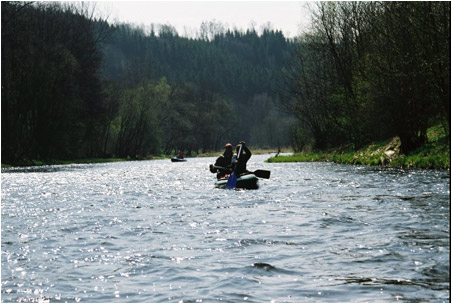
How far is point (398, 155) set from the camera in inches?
1219

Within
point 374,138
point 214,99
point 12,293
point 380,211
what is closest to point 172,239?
point 12,293

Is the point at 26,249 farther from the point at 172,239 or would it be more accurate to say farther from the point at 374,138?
the point at 374,138

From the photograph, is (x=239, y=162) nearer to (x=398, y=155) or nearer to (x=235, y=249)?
(x=235, y=249)

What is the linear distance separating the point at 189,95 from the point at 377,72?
275 ft

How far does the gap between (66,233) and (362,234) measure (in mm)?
5730

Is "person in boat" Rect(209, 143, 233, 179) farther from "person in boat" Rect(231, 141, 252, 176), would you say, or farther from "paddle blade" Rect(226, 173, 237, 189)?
"paddle blade" Rect(226, 173, 237, 189)

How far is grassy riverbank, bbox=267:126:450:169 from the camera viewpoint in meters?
25.9

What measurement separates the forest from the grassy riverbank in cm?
71

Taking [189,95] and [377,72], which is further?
[189,95]

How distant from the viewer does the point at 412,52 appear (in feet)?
83.3

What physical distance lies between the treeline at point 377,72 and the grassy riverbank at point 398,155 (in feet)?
2.28

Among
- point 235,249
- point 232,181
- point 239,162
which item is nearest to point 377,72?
point 239,162

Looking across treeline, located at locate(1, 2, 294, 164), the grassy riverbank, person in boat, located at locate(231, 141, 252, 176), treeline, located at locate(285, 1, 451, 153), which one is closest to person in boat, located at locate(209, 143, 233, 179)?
person in boat, located at locate(231, 141, 252, 176)

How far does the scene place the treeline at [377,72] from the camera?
23.7 m
